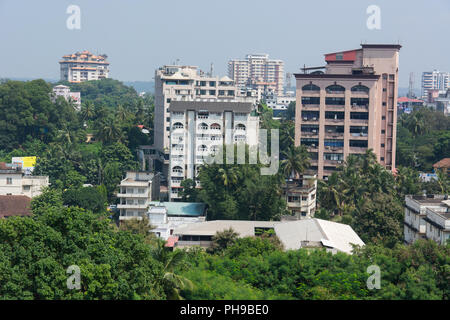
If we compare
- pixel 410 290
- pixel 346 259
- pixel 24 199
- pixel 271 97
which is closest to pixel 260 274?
pixel 346 259

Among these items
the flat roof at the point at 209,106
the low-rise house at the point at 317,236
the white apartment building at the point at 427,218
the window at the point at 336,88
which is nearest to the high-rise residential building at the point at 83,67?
the flat roof at the point at 209,106

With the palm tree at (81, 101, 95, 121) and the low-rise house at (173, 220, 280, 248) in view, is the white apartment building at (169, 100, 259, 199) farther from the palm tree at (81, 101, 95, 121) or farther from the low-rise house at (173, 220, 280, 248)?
the palm tree at (81, 101, 95, 121)

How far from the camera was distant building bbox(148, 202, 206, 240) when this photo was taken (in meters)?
33.9

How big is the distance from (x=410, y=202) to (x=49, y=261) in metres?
15.6

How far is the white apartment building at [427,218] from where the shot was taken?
24078 millimetres

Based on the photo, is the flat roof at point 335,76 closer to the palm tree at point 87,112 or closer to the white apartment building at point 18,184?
the white apartment building at point 18,184

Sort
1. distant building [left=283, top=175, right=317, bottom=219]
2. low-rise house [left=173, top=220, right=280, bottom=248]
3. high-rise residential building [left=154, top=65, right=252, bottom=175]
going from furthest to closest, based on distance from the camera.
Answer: high-rise residential building [left=154, top=65, right=252, bottom=175] < distant building [left=283, top=175, right=317, bottom=219] < low-rise house [left=173, top=220, right=280, bottom=248]

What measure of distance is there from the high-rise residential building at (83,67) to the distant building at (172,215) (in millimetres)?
97009

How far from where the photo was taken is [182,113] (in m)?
43.2

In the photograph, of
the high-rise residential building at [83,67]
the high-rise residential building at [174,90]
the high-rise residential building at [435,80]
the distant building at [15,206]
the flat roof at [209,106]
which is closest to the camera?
the distant building at [15,206]

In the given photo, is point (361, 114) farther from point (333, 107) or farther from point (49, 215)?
point (49, 215)

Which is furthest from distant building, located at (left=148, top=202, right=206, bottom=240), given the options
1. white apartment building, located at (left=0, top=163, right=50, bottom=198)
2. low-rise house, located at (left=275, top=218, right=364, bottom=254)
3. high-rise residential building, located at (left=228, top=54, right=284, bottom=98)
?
high-rise residential building, located at (left=228, top=54, right=284, bottom=98)

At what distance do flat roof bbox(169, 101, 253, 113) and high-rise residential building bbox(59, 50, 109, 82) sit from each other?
90005 millimetres

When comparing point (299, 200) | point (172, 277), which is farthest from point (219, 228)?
point (172, 277)
